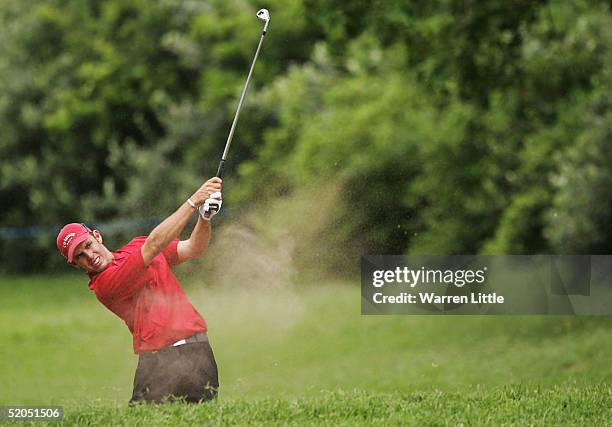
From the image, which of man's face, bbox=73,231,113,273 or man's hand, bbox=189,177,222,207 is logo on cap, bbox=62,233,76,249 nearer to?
man's face, bbox=73,231,113,273

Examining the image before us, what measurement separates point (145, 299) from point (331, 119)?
303 inches

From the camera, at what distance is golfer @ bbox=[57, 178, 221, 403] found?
7387mm

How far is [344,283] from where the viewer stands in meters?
10.2

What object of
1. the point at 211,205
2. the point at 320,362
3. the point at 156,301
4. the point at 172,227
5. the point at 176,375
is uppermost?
the point at 320,362

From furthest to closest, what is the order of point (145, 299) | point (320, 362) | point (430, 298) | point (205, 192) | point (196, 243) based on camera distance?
point (320, 362) < point (430, 298) < point (196, 243) < point (145, 299) < point (205, 192)

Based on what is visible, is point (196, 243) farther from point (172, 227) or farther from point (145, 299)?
point (145, 299)

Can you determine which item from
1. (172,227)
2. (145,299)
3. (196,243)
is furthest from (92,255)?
(196,243)

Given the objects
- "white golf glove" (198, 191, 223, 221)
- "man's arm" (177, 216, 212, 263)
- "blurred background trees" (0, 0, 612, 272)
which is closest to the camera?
Answer: "white golf glove" (198, 191, 223, 221)

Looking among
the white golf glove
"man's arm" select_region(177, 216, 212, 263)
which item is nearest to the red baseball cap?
"man's arm" select_region(177, 216, 212, 263)

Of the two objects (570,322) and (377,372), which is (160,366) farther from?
(570,322)

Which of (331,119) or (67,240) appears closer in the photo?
(67,240)

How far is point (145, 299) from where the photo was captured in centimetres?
748

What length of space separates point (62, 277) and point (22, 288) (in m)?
1.40

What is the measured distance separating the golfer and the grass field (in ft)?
0.87
